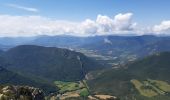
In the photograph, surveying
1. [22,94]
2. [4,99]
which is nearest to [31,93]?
[22,94]

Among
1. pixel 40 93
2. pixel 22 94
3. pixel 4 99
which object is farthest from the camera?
pixel 40 93

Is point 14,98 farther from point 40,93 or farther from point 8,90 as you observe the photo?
point 40,93

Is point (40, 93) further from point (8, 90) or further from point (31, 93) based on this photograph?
point (8, 90)

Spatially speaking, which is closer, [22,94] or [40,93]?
[22,94]

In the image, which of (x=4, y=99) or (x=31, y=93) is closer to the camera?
(x=4, y=99)

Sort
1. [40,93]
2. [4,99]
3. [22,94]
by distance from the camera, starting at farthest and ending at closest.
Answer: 1. [40,93]
2. [22,94]
3. [4,99]

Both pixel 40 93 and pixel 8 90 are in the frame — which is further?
pixel 40 93

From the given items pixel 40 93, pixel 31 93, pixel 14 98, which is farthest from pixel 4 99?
pixel 40 93
